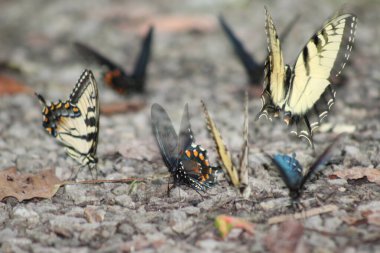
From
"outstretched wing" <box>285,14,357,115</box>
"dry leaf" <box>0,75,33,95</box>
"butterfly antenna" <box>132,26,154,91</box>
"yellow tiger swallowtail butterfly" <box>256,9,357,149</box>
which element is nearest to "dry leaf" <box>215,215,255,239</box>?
"yellow tiger swallowtail butterfly" <box>256,9,357,149</box>

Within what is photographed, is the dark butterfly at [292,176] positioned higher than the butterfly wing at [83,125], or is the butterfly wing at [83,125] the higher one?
the butterfly wing at [83,125]

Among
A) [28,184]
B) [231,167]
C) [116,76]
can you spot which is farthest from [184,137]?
[116,76]

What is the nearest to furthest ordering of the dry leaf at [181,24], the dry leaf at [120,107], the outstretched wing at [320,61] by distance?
1. the outstretched wing at [320,61]
2. the dry leaf at [120,107]
3. the dry leaf at [181,24]

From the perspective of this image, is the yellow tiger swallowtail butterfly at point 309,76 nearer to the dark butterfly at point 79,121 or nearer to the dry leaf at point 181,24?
the dark butterfly at point 79,121

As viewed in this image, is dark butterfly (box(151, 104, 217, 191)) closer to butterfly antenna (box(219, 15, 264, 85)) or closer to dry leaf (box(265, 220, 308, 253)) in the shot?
dry leaf (box(265, 220, 308, 253))

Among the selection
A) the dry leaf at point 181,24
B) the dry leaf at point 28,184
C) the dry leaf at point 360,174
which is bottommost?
the dry leaf at point 360,174

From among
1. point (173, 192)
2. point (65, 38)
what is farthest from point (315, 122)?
point (65, 38)

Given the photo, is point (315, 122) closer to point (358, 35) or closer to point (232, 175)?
point (232, 175)

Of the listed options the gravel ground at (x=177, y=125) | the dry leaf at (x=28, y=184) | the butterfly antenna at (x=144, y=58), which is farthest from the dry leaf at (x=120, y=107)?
the dry leaf at (x=28, y=184)
